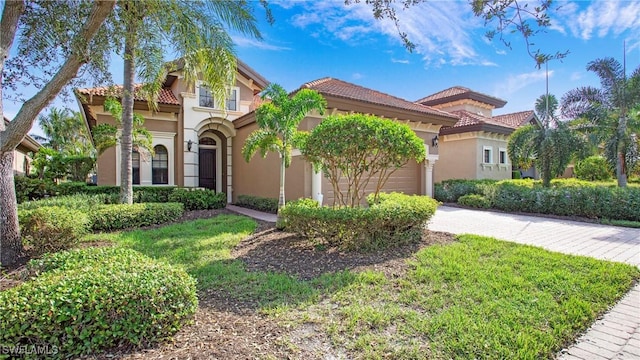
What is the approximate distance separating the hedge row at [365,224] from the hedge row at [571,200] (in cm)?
730

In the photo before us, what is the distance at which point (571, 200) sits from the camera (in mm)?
10555

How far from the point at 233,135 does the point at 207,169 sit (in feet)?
7.37

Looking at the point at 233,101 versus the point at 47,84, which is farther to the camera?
the point at 233,101

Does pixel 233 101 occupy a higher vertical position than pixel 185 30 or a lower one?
higher

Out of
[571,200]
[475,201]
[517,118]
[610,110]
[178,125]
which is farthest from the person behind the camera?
[517,118]

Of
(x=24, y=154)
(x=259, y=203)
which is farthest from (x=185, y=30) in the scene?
(x=24, y=154)

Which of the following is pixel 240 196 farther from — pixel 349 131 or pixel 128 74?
pixel 349 131

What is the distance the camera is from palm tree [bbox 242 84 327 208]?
324 inches

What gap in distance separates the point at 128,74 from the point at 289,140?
5.71 meters

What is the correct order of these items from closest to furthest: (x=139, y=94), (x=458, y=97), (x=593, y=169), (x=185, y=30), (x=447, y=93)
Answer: (x=185, y=30) → (x=139, y=94) → (x=593, y=169) → (x=458, y=97) → (x=447, y=93)

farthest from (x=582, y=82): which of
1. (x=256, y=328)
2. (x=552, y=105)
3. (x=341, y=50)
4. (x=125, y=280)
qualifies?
(x=125, y=280)

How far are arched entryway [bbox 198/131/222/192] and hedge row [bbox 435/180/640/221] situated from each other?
12.6m

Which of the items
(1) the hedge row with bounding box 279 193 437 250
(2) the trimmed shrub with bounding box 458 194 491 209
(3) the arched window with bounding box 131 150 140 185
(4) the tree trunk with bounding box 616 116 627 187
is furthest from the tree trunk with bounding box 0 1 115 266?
(4) the tree trunk with bounding box 616 116 627 187

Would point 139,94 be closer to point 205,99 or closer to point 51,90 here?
point 205,99
